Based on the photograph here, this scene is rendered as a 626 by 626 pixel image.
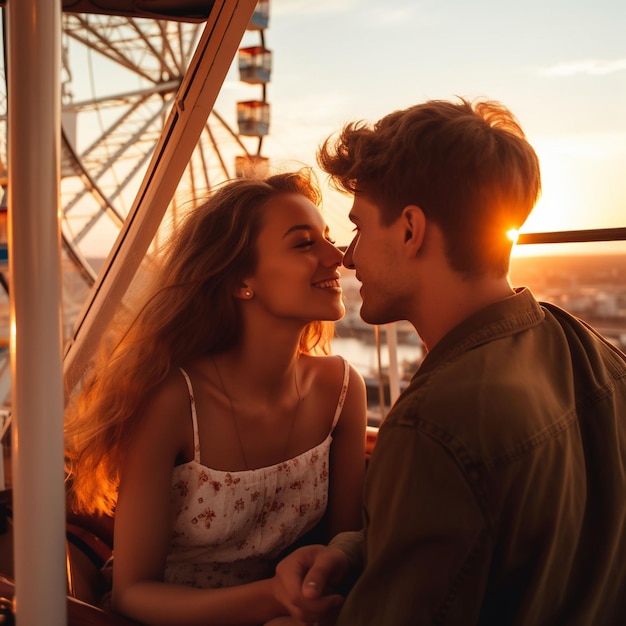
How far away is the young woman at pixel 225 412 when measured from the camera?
1.43 metres

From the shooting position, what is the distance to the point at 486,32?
10.1 m

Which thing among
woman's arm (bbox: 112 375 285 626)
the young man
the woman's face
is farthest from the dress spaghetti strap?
the young man

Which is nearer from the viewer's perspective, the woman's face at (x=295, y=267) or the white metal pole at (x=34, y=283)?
the white metal pole at (x=34, y=283)

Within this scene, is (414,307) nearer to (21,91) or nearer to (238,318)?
(238,318)

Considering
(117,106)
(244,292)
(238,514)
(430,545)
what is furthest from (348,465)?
(117,106)

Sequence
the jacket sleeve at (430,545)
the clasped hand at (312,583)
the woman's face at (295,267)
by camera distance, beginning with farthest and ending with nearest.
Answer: the woman's face at (295,267) < the clasped hand at (312,583) < the jacket sleeve at (430,545)

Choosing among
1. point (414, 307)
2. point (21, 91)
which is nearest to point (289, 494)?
point (414, 307)

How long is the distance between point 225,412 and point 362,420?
0.37 metres

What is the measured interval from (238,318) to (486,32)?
963cm

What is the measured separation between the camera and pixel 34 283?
0.93 meters

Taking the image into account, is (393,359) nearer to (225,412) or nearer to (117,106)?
(225,412)

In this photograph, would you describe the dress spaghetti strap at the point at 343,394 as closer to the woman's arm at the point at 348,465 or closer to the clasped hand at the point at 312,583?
the woman's arm at the point at 348,465

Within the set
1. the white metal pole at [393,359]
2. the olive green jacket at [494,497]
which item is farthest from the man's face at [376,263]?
the white metal pole at [393,359]

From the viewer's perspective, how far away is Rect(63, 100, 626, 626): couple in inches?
35.3
